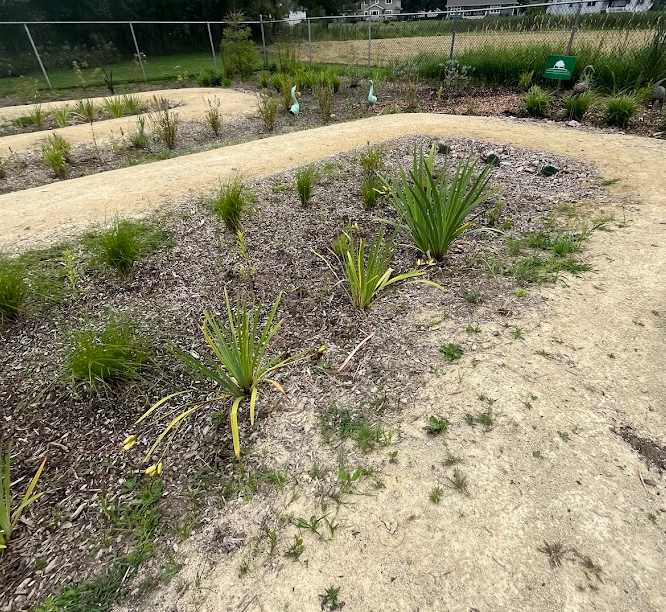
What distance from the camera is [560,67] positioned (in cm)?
620

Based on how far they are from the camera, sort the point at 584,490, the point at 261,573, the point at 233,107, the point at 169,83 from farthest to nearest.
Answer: the point at 169,83 < the point at 233,107 < the point at 584,490 < the point at 261,573

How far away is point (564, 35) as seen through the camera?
8.19 metres

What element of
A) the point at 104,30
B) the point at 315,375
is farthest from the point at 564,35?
the point at 104,30

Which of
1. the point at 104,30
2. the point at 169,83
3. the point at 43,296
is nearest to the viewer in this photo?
the point at 43,296

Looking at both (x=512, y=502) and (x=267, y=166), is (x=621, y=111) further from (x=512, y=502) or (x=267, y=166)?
(x=512, y=502)

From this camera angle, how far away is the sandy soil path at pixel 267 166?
3465 millimetres

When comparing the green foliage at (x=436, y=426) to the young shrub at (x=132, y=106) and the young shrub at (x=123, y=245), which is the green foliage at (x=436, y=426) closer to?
the young shrub at (x=123, y=245)

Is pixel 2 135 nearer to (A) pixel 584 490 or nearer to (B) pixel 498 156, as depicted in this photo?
(B) pixel 498 156

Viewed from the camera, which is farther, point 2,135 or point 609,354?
point 2,135

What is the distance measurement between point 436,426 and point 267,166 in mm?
3615

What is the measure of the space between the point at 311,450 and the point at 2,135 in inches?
322

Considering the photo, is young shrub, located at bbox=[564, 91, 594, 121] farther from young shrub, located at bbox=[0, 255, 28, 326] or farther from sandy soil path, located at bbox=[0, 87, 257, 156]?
young shrub, located at bbox=[0, 255, 28, 326]

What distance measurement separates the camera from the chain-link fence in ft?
23.6

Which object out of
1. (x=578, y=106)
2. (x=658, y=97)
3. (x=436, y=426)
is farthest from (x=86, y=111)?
(x=658, y=97)
